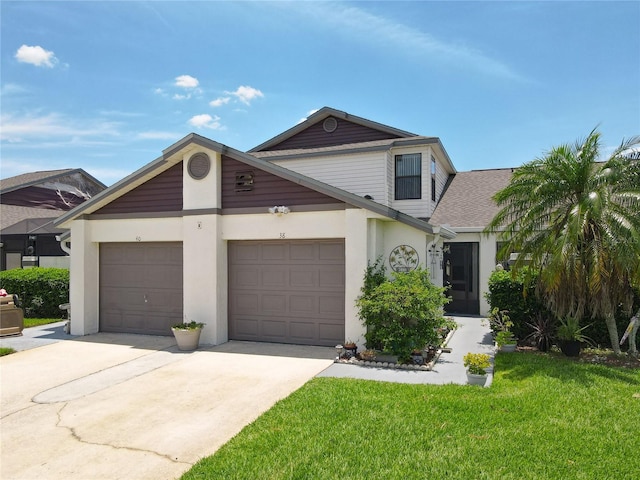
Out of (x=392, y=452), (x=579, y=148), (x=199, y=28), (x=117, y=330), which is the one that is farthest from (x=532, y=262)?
(x=117, y=330)

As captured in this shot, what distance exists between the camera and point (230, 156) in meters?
10.3

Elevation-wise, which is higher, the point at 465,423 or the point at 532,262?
the point at 532,262

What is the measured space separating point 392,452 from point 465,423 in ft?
4.34

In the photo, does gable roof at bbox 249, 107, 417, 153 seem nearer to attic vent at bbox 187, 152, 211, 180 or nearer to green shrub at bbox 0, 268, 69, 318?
attic vent at bbox 187, 152, 211, 180

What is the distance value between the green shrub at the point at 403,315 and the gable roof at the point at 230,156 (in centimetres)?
162

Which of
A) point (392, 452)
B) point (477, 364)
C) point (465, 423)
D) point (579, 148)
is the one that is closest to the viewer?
point (392, 452)

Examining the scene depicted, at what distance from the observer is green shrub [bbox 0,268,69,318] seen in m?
14.0

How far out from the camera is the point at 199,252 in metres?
10.3

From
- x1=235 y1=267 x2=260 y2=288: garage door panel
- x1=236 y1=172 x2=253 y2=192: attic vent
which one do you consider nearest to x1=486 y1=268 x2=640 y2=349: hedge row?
x1=235 y1=267 x2=260 y2=288: garage door panel

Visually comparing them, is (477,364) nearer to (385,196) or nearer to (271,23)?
(385,196)

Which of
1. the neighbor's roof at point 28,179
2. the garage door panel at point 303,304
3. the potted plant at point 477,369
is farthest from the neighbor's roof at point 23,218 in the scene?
the potted plant at point 477,369

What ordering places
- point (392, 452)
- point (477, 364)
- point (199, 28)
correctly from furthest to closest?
1. point (199, 28)
2. point (477, 364)
3. point (392, 452)

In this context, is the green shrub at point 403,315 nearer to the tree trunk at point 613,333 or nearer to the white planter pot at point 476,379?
the white planter pot at point 476,379

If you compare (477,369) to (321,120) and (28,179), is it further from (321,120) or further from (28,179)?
(28,179)
